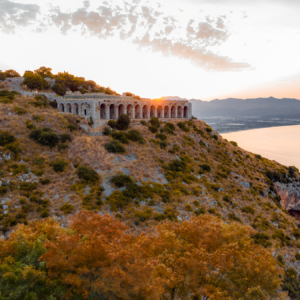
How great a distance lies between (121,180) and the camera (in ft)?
104

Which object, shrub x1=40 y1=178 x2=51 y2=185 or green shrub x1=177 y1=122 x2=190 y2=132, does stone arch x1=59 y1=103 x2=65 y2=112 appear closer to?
shrub x1=40 y1=178 x2=51 y2=185

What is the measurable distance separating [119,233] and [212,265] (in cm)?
616

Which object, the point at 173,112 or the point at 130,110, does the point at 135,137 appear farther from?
the point at 173,112

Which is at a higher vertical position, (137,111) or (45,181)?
(137,111)

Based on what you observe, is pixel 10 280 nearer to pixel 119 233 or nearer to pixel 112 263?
pixel 112 263

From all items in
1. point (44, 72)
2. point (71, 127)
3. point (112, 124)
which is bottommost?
point (71, 127)

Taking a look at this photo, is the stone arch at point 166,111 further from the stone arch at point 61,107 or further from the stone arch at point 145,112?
the stone arch at point 61,107

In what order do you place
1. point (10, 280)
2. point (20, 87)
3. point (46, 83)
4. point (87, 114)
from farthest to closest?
point (46, 83)
point (20, 87)
point (87, 114)
point (10, 280)

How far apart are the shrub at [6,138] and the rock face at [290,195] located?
5689cm

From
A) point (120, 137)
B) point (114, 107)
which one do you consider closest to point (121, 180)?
point (120, 137)

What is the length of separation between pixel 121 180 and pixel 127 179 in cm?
106

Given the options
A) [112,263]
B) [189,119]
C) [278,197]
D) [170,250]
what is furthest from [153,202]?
[189,119]

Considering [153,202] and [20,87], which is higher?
[20,87]

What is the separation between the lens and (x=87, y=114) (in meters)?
46.7
